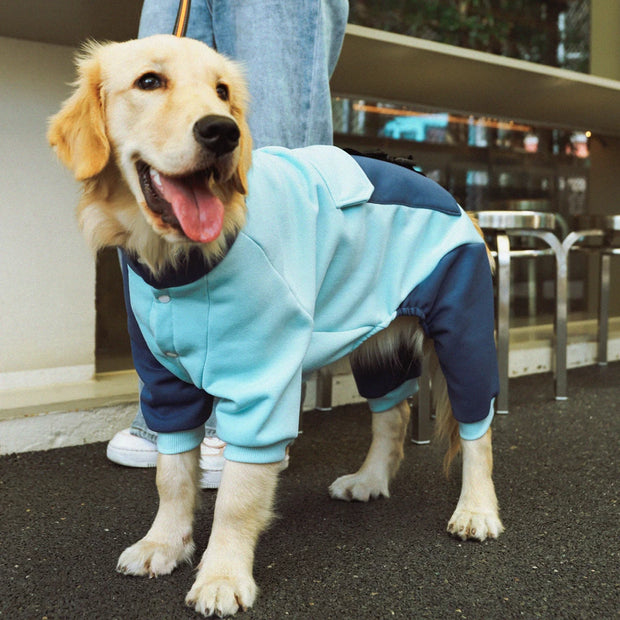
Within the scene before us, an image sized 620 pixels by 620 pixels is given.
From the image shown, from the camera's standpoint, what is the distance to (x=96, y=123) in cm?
110

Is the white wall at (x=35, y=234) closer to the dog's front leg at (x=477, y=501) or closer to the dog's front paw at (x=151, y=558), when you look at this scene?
the dog's front paw at (x=151, y=558)

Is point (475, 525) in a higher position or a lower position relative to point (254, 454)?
lower

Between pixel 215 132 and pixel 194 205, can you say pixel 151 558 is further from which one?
pixel 215 132

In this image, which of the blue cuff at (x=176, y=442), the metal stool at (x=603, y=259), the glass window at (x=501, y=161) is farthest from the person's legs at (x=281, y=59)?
the metal stool at (x=603, y=259)

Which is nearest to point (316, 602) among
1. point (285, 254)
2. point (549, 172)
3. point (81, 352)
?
point (285, 254)

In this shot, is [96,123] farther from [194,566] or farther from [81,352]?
[81,352]

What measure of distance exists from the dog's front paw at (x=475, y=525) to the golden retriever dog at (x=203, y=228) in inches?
16.4

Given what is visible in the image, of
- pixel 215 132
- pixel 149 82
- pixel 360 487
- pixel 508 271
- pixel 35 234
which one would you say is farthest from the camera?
pixel 508 271

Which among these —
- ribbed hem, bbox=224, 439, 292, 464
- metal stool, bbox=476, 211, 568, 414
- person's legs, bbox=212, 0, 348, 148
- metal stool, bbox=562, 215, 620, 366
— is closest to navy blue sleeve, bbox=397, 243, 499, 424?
ribbed hem, bbox=224, 439, 292, 464

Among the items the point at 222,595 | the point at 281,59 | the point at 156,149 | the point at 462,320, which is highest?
the point at 281,59

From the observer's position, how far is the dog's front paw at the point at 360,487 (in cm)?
160

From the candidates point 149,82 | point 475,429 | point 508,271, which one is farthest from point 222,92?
point 508,271

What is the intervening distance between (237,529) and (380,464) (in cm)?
58

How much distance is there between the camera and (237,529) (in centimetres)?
113
